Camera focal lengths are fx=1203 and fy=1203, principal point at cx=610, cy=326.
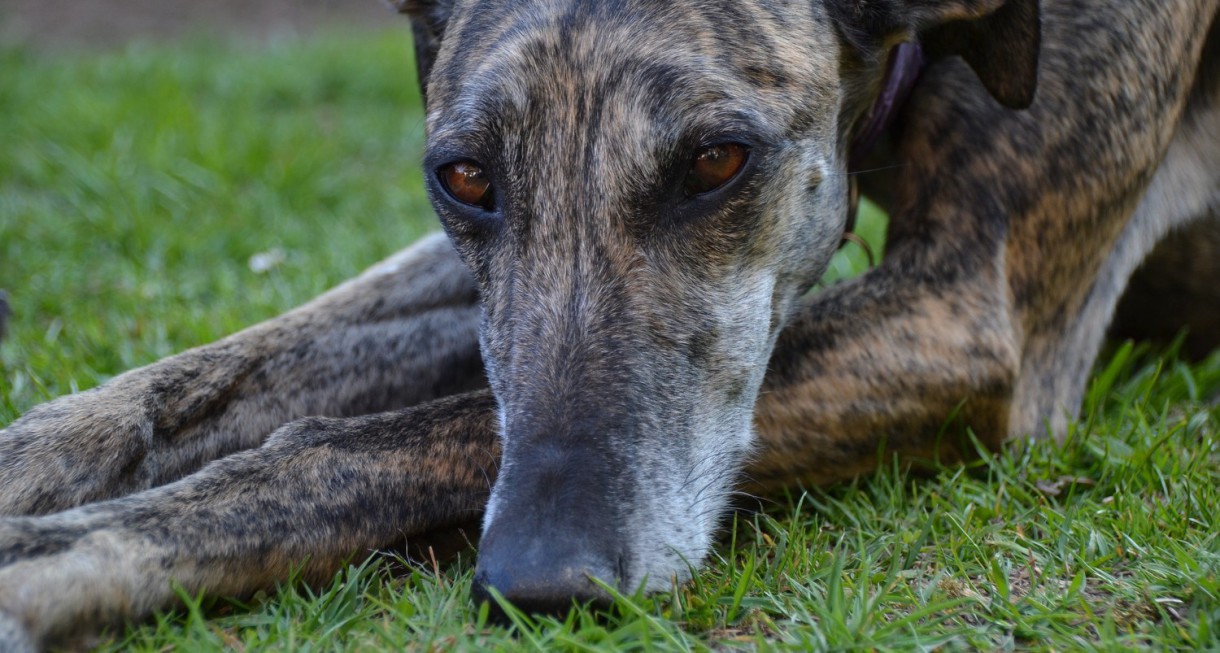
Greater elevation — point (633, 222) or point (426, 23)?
point (426, 23)

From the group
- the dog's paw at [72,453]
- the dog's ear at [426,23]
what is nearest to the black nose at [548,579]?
the dog's paw at [72,453]

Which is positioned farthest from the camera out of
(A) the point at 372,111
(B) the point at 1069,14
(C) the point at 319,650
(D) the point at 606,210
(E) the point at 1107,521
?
(A) the point at 372,111

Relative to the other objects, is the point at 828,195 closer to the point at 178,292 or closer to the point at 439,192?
the point at 439,192

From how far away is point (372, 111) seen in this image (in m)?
7.54

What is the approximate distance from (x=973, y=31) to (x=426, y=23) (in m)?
1.42

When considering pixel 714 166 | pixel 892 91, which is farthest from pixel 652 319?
pixel 892 91

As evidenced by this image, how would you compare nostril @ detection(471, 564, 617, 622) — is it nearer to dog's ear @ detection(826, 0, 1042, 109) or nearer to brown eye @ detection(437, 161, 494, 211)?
brown eye @ detection(437, 161, 494, 211)

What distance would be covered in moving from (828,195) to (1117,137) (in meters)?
0.80

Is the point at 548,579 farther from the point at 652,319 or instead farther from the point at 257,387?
the point at 257,387

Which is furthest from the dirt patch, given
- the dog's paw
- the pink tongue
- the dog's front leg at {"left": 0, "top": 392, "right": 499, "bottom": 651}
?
the dog's front leg at {"left": 0, "top": 392, "right": 499, "bottom": 651}

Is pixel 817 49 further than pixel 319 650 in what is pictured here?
Yes

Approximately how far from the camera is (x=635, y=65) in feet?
8.20

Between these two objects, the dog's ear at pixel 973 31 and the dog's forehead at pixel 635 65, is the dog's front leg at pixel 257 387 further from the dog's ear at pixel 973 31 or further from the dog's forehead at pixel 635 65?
the dog's ear at pixel 973 31

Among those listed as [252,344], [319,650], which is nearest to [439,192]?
[252,344]
